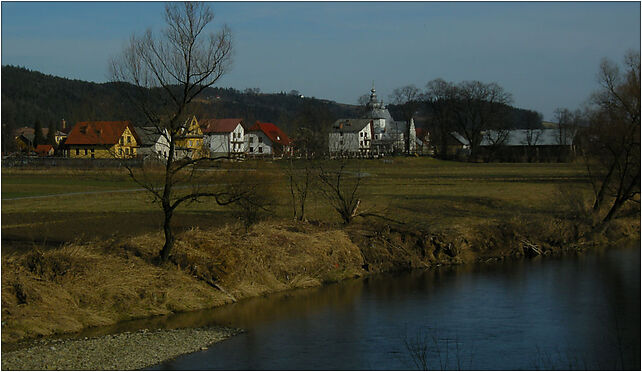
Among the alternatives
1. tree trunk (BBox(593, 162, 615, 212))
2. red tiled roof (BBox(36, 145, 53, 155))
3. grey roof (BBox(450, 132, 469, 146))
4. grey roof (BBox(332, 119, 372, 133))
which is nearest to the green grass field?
tree trunk (BBox(593, 162, 615, 212))

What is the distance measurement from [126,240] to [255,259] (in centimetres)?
431

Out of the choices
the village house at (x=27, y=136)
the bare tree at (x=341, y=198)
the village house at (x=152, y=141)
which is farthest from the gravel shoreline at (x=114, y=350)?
the village house at (x=27, y=136)

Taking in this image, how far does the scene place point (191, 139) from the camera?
72.4 feet

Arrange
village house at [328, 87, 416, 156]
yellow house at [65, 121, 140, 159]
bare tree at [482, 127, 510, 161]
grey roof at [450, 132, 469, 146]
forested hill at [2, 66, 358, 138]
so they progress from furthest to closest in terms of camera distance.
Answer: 1. grey roof at [450, 132, 469, 146]
2. village house at [328, 87, 416, 156]
3. bare tree at [482, 127, 510, 161]
4. forested hill at [2, 66, 358, 138]
5. yellow house at [65, 121, 140, 159]

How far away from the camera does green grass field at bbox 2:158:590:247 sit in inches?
1207

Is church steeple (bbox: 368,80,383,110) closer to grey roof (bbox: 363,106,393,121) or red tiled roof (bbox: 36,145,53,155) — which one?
grey roof (bbox: 363,106,393,121)

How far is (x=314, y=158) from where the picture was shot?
3531 cm

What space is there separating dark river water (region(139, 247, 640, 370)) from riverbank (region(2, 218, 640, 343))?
0.95 meters

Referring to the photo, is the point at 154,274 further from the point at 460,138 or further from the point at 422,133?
the point at 422,133

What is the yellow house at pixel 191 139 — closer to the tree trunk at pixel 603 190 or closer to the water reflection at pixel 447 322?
the water reflection at pixel 447 322

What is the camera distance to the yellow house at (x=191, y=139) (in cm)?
2149

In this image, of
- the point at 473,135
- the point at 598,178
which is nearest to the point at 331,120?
the point at 473,135

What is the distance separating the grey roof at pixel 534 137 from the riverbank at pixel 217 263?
90.1 metres

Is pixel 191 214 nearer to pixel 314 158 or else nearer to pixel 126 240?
pixel 314 158
